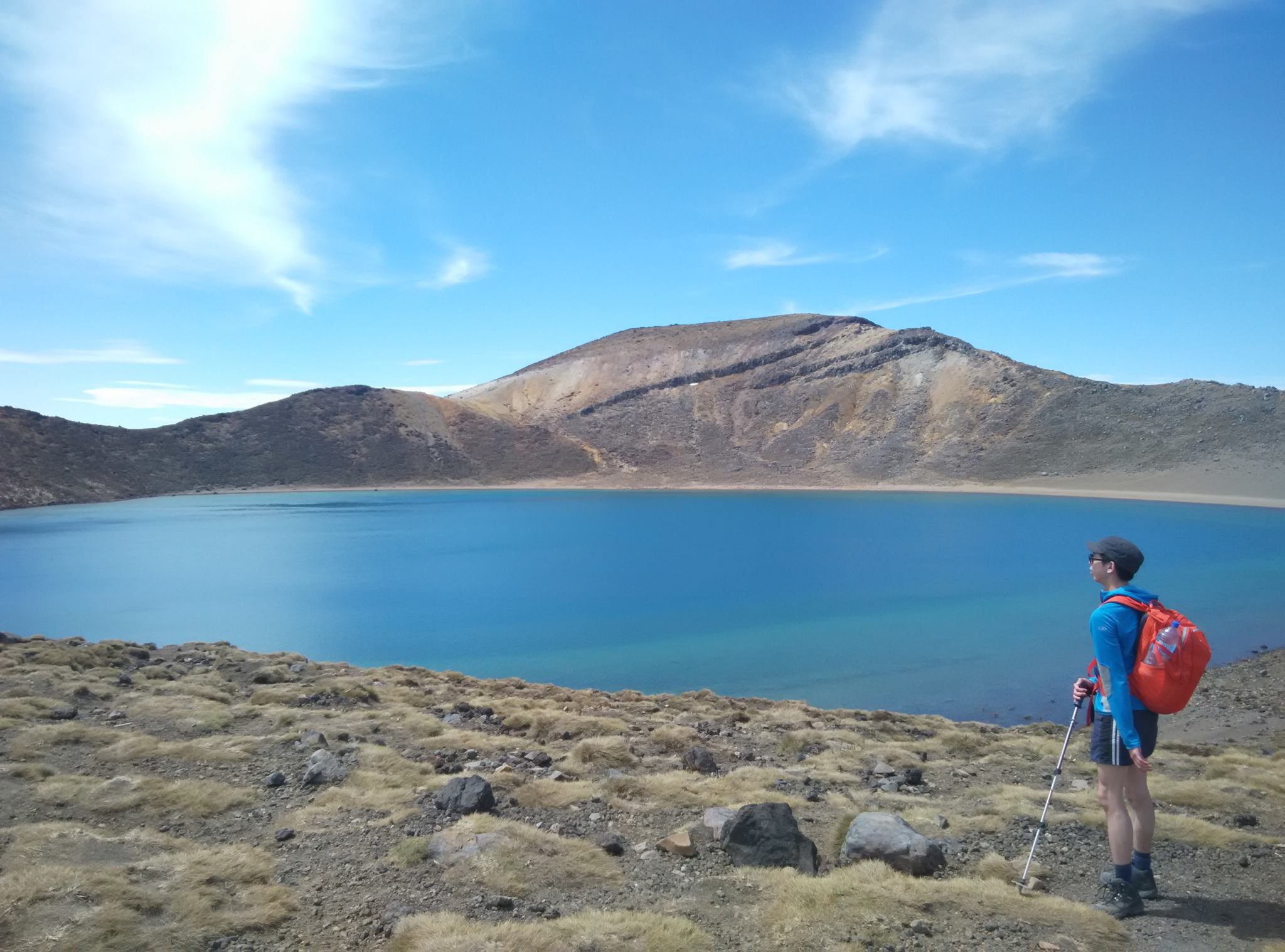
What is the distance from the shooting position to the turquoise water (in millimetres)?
20266

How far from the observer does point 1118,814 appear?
4992 mm

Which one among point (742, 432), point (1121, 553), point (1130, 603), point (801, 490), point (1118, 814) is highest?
point (742, 432)

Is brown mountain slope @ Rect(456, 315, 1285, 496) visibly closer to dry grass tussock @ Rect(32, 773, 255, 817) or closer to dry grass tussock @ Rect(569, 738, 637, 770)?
dry grass tussock @ Rect(569, 738, 637, 770)

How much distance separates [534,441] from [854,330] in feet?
214

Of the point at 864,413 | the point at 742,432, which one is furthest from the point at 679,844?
the point at 742,432

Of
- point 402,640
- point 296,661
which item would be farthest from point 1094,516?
point 296,661

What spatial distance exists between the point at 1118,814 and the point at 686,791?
415cm

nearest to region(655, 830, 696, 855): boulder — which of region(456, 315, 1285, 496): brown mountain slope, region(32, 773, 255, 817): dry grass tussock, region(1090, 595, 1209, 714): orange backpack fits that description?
region(1090, 595, 1209, 714): orange backpack

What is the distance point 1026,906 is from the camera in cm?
493

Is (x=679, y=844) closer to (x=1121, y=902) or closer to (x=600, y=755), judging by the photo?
(x=1121, y=902)

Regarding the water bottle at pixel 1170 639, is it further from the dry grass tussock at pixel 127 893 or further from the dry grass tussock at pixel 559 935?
the dry grass tussock at pixel 127 893

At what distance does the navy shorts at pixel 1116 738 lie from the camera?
190 inches

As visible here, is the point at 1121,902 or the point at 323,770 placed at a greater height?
the point at 1121,902

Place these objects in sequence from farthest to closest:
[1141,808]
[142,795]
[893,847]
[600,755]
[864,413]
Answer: [864,413]
[600,755]
[142,795]
[893,847]
[1141,808]
